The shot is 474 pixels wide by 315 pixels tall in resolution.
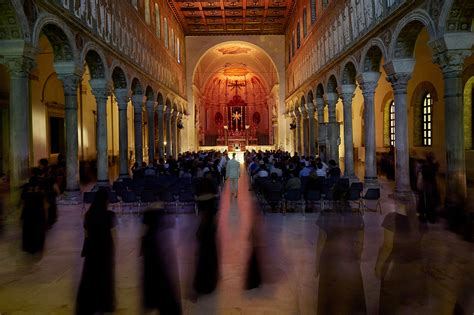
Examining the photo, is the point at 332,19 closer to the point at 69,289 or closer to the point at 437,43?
the point at 437,43

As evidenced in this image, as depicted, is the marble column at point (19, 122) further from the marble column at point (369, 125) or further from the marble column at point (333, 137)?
the marble column at point (333, 137)

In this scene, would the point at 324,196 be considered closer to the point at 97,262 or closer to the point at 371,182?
the point at 371,182

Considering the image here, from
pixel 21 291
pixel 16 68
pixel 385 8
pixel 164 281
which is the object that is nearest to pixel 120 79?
pixel 16 68

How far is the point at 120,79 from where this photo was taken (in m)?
20.2

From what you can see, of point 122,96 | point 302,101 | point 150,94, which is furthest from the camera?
point 302,101

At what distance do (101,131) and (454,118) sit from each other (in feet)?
39.9

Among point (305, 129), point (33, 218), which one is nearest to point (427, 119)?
point (305, 129)

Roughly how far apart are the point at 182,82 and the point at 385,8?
27.8 m

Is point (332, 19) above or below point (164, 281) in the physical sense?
above

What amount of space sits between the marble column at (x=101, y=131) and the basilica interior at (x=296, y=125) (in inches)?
1.7

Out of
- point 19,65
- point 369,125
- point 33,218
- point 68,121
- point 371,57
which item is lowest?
point 33,218

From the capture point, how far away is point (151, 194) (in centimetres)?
1205

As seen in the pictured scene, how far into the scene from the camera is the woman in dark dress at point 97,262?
505 centimetres

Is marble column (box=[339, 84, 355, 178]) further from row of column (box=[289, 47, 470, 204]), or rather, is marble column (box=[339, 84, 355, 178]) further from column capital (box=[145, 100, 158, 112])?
column capital (box=[145, 100, 158, 112])
